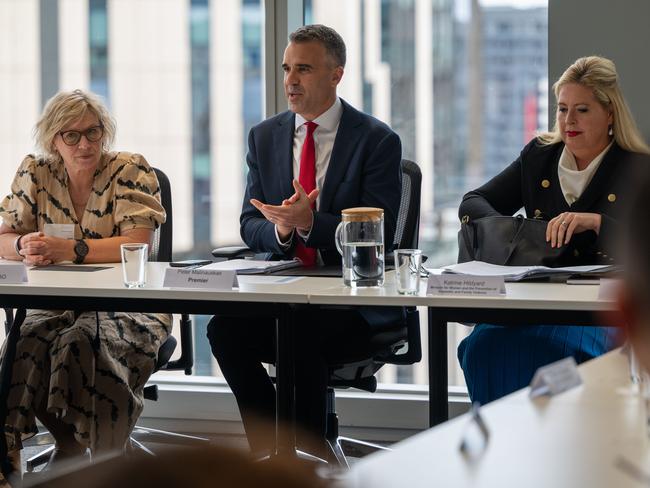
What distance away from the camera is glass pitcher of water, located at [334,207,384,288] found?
92.2 inches

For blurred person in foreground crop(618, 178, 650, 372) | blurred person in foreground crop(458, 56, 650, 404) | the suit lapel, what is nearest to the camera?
blurred person in foreground crop(618, 178, 650, 372)

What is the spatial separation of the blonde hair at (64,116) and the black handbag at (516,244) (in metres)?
1.27

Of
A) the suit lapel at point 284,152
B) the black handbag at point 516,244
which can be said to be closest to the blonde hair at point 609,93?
the black handbag at point 516,244

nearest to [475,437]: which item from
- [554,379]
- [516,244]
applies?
[554,379]

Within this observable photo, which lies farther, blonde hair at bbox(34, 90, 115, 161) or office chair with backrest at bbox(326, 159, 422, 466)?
blonde hair at bbox(34, 90, 115, 161)

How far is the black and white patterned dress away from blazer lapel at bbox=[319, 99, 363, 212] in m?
0.53

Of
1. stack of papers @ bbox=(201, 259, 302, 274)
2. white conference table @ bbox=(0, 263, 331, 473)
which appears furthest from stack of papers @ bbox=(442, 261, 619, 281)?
stack of papers @ bbox=(201, 259, 302, 274)

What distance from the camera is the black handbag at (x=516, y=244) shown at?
2.55m

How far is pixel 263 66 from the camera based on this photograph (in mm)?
3674

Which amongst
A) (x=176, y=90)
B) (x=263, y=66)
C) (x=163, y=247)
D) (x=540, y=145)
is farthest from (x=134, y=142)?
(x=540, y=145)

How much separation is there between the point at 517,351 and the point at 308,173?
902 millimetres

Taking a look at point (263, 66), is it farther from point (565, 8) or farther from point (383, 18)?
point (565, 8)

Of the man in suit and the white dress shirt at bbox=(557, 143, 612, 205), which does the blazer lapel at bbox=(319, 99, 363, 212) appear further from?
the white dress shirt at bbox=(557, 143, 612, 205)

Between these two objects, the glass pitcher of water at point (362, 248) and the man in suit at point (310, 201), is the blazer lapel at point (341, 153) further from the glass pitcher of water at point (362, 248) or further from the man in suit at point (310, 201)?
the glass pitcher of water at point (362, 248)
